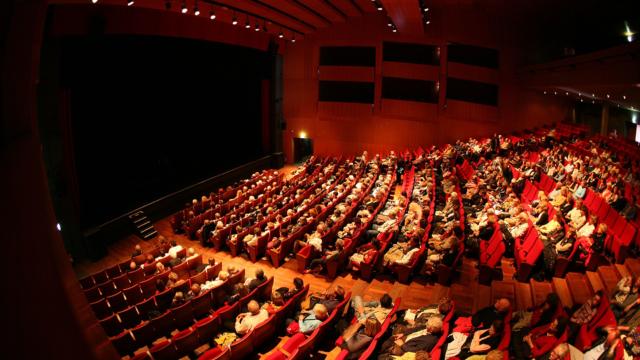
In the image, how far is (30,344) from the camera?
→ 2.23 feet

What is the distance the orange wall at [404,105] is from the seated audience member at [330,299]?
8.25 meters

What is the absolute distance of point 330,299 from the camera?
328 cm

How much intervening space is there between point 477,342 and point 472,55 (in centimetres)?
975

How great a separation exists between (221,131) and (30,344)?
29.9 feet

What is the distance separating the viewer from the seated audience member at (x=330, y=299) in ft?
10.4

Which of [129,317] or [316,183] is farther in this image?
[316,183]

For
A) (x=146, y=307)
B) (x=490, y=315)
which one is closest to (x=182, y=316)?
(x=146, y=307)

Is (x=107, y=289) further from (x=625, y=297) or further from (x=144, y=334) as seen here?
(x=625, y=297)

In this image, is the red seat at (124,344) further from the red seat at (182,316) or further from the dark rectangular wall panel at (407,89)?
the dark rectangular wall panel at (407,89)

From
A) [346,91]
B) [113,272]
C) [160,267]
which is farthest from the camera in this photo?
[346,91]

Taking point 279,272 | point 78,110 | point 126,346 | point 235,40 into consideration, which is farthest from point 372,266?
point 235,40

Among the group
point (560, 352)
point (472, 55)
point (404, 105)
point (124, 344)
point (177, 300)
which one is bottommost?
point (124, 344)

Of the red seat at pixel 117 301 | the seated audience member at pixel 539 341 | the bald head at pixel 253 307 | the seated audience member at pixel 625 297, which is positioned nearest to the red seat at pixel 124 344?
the red seat at pixel 117 301

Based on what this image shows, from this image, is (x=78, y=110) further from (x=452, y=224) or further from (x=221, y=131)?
(x=452, y=224)
